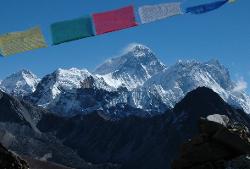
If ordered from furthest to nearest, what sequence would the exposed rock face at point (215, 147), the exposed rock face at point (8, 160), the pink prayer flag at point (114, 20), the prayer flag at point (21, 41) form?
1. the exposed rock face at point (8, 160)
2. the prayer flag at point (21, 41)
3. the pink prayer flag at point (114, 20)
4. the exposed rock face at point (215, 147)

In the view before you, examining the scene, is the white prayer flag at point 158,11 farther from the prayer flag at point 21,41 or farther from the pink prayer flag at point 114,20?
the prayer flag at point 21,41

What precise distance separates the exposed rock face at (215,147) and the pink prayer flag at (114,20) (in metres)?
A: 4.92

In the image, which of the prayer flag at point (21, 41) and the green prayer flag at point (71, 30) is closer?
the prayer flag at point (21, 41)

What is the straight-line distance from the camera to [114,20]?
936 inches

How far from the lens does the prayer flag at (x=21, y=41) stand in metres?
23.9

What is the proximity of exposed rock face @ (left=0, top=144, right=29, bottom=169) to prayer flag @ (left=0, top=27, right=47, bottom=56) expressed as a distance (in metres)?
4.35

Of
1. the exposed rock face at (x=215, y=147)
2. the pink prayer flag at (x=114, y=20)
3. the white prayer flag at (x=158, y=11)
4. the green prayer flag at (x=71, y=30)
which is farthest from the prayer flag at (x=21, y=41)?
the exposed rock face at (x=215, y=147)

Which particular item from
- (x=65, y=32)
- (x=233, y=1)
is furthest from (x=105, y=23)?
(x=233, y=1)

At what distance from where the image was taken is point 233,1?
2411 centimetres

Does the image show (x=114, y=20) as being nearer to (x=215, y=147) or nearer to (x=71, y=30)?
(x=71, y=30)

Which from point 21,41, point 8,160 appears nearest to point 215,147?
point 21,41

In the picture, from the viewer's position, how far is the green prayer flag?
2416cm

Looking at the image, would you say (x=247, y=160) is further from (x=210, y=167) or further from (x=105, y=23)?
(x=105, y=23)

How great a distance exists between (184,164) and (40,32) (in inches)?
308
